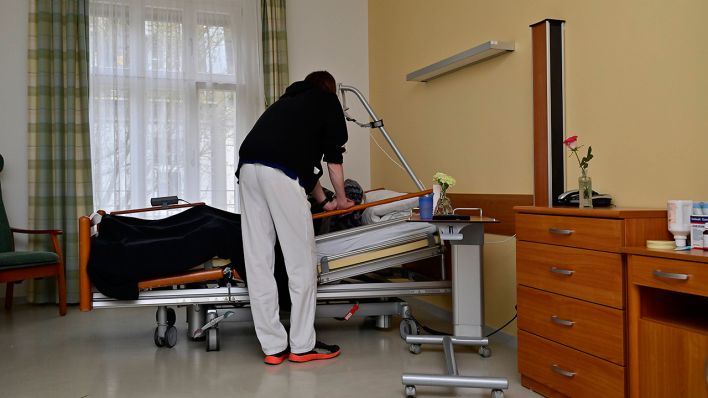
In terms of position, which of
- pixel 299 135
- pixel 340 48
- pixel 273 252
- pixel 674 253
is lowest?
pixel 273 252

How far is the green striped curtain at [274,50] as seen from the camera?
5859 millimetres

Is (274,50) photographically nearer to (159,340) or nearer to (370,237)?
(370,237)

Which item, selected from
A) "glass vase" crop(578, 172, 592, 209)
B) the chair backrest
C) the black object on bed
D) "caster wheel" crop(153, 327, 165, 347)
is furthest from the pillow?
the chair backrest

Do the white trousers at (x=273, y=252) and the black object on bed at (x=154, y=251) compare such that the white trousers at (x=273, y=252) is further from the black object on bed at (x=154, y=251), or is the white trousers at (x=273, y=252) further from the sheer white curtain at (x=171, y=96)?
the sheer white curtain at (x=171, y=96)

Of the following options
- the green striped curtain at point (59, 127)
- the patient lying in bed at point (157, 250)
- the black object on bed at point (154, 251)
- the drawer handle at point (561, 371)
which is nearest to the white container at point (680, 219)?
the drawer handle at point (561, 371)

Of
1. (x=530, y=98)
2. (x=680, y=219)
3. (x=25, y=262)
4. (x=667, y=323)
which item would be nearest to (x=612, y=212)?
(x=680, y=219)

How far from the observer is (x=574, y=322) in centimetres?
255

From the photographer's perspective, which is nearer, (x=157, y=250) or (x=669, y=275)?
(x=669, y=275)

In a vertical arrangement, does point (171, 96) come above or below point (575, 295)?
above

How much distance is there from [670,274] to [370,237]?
6.37 ft

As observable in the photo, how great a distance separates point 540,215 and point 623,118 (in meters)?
0.65

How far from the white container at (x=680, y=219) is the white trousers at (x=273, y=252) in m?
1.84

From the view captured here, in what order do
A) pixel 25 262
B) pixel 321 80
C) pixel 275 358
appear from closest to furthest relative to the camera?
pixel 275 358, pixel 321 80, pixel 25 262

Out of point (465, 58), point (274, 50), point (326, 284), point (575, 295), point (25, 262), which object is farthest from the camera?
point (274, 50)
